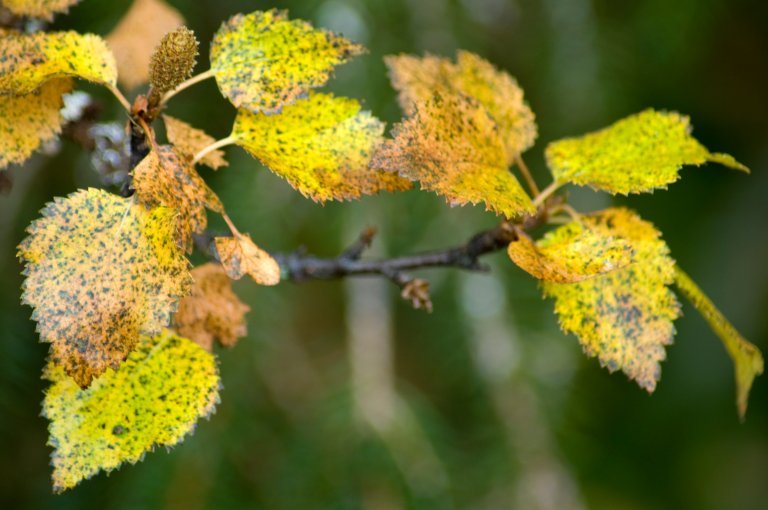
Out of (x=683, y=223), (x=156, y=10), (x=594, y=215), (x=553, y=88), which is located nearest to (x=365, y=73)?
(x=553, y=88)

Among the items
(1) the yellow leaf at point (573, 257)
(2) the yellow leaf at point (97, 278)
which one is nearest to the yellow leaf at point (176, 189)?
(2) the yellow leaf at point (97, 278)

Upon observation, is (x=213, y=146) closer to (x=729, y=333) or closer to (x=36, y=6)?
(x=36, y=6)

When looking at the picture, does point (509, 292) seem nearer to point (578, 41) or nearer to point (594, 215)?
point (578, 41)

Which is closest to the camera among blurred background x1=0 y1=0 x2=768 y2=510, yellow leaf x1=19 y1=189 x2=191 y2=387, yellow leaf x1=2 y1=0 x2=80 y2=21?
yellow leaf x1=19 y1=189 x2=191 y2=387

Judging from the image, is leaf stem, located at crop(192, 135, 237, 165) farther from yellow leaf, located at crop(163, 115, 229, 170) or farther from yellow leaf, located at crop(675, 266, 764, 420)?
yellow leaf, located at crop(675, 266, 764, 420)

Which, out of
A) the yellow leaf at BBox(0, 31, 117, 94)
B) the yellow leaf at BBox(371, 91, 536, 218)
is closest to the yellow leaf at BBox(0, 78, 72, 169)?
the yellow leaf at BBox(0, 31, 117, 94)

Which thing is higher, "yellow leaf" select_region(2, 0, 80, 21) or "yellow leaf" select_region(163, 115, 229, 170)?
"yellow leaf" select_region(2, 0, 80, 21)

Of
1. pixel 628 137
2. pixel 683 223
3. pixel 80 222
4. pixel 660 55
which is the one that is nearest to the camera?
pixel 80 222
